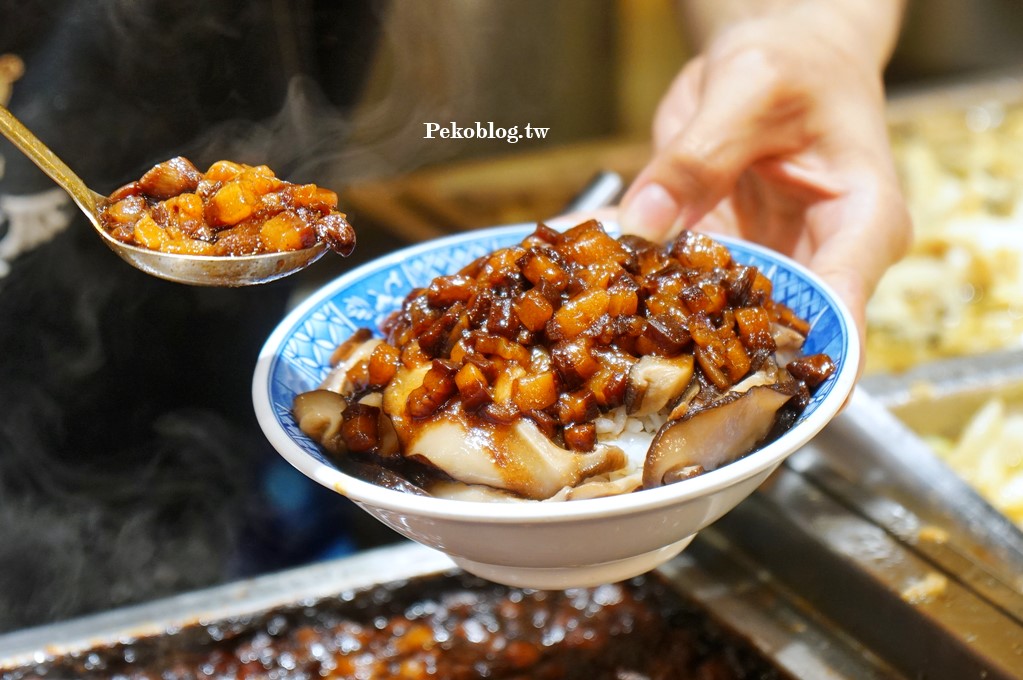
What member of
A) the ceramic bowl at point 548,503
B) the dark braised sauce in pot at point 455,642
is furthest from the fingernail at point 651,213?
the dark braised sauce in pot at point 455,642

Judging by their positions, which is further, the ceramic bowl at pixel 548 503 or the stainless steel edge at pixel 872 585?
the stainless steel edge at pixel 872 585

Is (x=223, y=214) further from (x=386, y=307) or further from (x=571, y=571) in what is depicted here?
(x=571, y=571)

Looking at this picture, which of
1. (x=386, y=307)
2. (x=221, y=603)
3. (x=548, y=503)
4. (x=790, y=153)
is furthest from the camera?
(x=790, y=153)

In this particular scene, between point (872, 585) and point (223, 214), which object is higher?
point (223, 214)

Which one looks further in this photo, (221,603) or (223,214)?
(221,603)

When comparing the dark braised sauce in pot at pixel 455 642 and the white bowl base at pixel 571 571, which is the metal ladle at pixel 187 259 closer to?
the white bowl base at pixel 571 571

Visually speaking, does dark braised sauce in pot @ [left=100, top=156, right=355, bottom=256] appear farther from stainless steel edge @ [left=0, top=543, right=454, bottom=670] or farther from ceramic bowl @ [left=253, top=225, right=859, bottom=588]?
stainless steel edge @ [left=0, top=543, right=454, bottom=670]

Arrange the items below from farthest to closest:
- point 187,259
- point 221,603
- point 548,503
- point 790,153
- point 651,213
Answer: point 790,153 < point 221,603 < point 651,213 < point 187,259 < point 548,503

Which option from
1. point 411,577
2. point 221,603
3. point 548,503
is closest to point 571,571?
point 548,503
